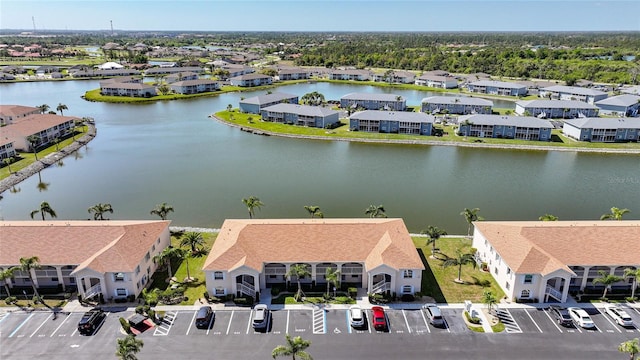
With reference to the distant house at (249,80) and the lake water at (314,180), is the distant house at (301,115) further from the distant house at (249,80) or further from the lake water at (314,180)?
the distant house at (249,80)

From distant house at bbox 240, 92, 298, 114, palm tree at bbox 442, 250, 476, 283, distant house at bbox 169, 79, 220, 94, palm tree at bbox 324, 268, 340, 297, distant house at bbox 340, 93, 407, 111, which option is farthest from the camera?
distant house at bbox 169, 79, 220, 94

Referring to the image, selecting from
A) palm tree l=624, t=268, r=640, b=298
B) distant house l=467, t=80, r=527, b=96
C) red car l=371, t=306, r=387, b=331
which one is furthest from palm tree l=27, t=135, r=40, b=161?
distant house l=467, t=80, r=527, b=96

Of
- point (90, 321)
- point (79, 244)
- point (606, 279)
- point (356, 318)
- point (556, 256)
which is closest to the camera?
point (90, 321)

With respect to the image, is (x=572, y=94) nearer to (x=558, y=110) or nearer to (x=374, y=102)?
(x=558, y=110)

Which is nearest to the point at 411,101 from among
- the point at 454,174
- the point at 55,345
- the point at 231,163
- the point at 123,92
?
the point at 454,174

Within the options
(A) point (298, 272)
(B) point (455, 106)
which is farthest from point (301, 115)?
(A) point (298, 272)

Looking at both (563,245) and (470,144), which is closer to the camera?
(563,245)

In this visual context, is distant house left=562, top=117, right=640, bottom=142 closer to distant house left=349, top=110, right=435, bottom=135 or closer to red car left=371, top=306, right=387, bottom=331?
distant house left=349, top=110, right=435, bottom=135
